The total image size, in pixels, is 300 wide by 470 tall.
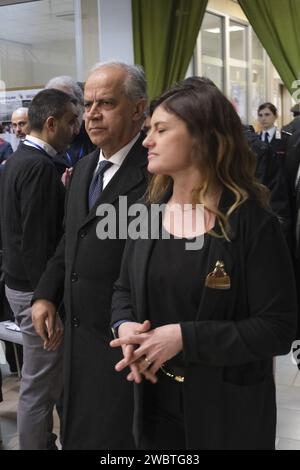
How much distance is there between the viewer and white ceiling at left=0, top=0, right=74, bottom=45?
5.38 meters

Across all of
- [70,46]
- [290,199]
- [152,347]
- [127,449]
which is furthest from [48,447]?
[70,46]

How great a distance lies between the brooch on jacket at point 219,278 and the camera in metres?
1.22

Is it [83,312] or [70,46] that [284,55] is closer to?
[70,46]

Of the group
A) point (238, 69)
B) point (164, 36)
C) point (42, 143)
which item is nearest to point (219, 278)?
point (42, 143)

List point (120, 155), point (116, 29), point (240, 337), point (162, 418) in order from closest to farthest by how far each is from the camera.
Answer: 1. point (240, 337)
2. point (162, 418)
3. point (120, 155)
4. point (116, 29)

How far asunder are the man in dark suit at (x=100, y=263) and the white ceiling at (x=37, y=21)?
13.1 ft

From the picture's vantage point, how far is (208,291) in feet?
4.03

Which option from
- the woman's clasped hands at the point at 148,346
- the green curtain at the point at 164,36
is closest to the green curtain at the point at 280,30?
the green curtain at the point at 164,36

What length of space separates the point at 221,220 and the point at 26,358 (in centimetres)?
135

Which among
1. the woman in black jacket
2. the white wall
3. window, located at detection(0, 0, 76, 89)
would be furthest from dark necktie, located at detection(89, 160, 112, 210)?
window, located at detection(0, 0, 76, 89)

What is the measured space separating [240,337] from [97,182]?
802mm

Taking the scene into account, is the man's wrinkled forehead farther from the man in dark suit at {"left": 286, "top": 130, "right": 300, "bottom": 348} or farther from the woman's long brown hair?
the man in dark suit at {"left": 286, "top": 130, "right": 300, "bottom": 348}

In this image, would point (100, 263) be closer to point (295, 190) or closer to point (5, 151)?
point (295, 190)

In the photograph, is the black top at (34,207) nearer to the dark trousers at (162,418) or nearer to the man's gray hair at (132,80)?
the man's gray hair at (132,80)
